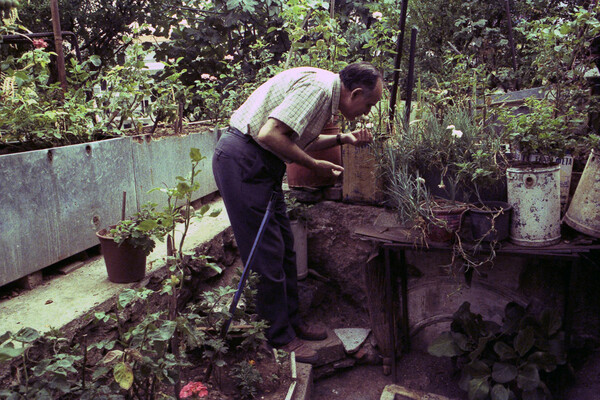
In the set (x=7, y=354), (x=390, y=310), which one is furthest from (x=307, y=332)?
(x=7, y=354)

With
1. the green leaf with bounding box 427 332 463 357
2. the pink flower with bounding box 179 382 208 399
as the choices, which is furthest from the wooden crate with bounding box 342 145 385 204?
the pink flower with bounding box 179 382 208 399

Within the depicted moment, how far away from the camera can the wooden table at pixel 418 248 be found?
258 centimetres

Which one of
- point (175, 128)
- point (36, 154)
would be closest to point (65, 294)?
point (36, 154)

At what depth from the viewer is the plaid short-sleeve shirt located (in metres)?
2.55

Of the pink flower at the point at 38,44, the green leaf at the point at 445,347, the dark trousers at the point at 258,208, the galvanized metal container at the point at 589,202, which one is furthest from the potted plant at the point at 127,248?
the galvanized metal container at the point at 589,202

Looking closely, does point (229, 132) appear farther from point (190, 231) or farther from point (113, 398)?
point (113, 398)

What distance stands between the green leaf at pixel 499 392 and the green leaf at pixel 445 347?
0.31m

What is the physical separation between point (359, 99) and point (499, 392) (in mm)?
1975

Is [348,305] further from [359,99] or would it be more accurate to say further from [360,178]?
[359,99]

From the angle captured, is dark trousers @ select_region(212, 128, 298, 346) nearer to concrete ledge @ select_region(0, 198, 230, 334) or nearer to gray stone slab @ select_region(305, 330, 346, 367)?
gray stone slab @ select_region(305, 330, 346, 367)

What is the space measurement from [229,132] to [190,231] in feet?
3.47

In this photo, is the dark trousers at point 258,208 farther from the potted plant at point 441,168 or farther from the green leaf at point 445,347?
the green leaf at point 445,347

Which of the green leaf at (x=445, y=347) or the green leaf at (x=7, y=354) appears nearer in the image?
the green leaf at (x=7, y=354)

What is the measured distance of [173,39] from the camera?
6453mm
